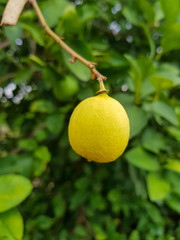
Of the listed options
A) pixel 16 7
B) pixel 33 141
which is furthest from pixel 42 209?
pixel 16 7

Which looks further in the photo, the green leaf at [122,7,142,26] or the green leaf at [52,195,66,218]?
the green leaf at [52,195,66,218]

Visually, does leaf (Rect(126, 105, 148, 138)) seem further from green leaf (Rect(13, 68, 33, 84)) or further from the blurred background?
green leaf (Rect(13, 68, 33, 84))

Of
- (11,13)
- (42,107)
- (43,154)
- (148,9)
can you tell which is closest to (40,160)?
(43,154)

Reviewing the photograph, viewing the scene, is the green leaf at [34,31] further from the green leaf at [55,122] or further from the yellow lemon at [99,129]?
the yellow lemon at [99,129]

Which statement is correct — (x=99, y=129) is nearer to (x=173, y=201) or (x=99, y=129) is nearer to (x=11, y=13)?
(x=11, y=13)

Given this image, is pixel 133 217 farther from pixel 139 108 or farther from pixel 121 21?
pixel 121 21

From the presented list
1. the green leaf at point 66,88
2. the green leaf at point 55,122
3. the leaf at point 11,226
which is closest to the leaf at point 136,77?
the green leaf at point 66,88

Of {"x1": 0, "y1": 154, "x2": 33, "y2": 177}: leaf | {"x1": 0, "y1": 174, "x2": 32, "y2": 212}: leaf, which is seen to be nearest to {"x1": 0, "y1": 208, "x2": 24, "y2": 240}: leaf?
{"x1": 0, "y1": 174, "x2": 32, "y2": 212}: leaf
